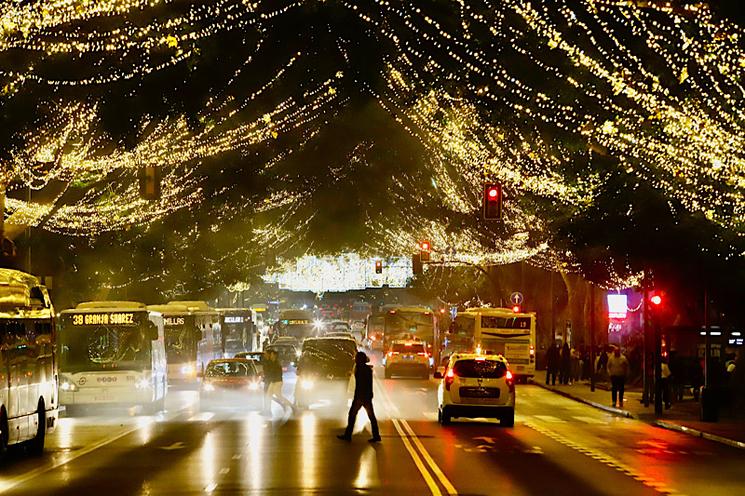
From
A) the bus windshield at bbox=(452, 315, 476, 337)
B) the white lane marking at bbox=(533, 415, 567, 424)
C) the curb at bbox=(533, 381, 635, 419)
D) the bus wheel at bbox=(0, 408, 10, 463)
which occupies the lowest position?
the curb at bbox=(533, 381, 635, 419)

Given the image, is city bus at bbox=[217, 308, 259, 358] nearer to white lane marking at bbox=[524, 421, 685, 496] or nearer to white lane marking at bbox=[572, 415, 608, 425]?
white lane marking at bbox=[572, 415, 608, 425]

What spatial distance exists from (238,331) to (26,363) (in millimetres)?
55116

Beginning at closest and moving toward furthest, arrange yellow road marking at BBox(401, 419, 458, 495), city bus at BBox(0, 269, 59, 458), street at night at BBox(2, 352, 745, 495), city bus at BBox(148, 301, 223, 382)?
yellow road marking at BBox(401, 419, 458, 495)
street at night at BBox(2, 352, 745, 495)
city bus at BBox(0, 269, 59, 458)
city bus at BBox(148, 301, 223, 382)

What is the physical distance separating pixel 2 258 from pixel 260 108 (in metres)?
9.26

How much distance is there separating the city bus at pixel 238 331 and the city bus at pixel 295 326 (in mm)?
16667

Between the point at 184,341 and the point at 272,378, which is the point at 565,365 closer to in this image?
the point at 184,341

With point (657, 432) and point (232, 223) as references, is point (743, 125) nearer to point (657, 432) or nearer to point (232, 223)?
point (657, 432)

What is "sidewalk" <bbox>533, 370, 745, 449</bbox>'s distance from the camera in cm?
2864

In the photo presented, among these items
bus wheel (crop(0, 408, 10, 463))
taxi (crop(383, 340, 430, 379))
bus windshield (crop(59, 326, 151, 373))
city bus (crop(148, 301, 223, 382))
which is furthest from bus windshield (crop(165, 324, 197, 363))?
bus wheel (crop(0, 408, 10, 463))

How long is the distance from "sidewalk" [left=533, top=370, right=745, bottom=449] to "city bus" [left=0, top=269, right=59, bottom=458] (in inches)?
536

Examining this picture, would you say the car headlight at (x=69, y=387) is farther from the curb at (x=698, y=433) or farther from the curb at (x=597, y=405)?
the curb at (x=698, y=433)

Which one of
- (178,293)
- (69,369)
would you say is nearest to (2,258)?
(69,369)

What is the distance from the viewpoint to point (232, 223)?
6266 centimetres

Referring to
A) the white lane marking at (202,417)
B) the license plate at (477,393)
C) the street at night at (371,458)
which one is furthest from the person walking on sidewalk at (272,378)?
the license plate at (477,393)
